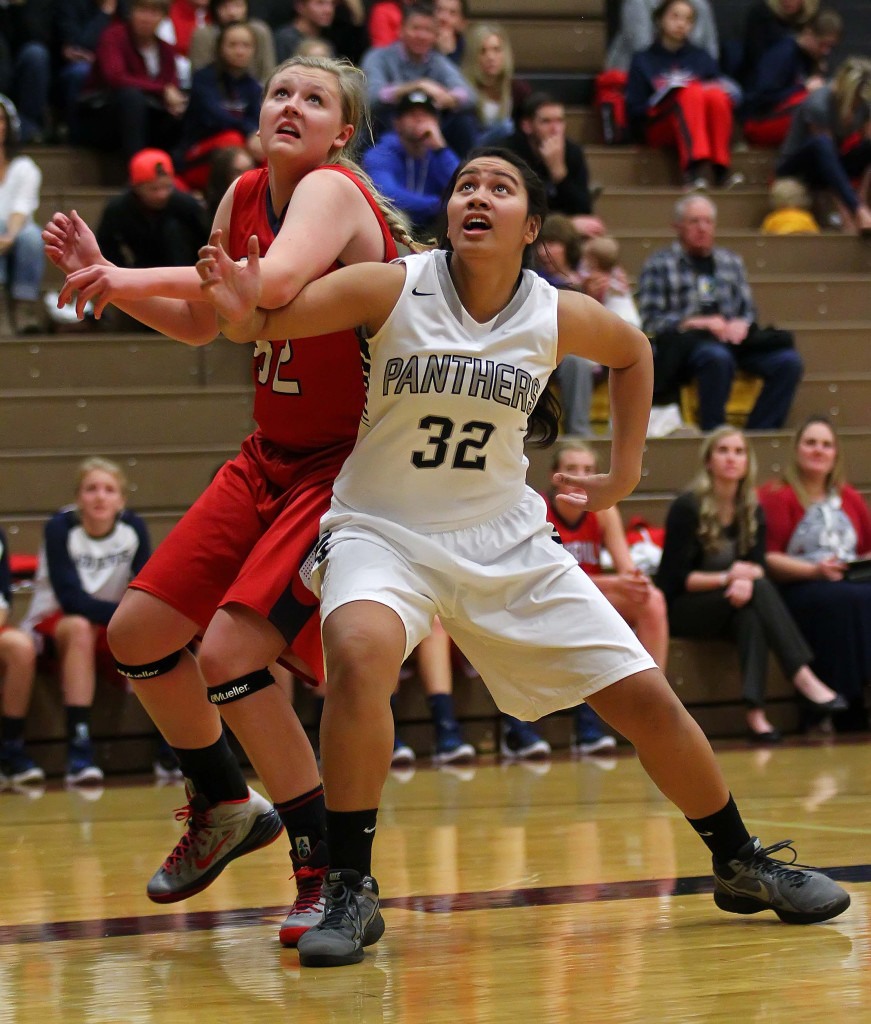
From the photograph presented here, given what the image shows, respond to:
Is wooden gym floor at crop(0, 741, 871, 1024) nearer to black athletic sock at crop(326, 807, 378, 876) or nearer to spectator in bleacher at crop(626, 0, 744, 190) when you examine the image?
black athletic sock at crop(326, 807, 378, 876)

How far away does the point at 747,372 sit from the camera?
312 inches

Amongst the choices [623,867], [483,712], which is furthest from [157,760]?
[623,867]

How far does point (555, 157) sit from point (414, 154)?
0.87m

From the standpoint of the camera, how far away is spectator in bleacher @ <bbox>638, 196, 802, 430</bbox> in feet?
25.0

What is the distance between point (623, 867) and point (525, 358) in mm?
1360

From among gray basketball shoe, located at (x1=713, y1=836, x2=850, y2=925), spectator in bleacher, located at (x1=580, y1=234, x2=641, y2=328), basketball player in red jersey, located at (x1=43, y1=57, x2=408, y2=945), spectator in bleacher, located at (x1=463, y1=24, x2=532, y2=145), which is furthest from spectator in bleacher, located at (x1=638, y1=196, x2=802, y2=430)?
gray basketball shoe, located at (x1=713, y1=836, x2=850, y2=925)

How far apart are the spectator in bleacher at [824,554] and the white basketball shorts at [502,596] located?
3980 mm

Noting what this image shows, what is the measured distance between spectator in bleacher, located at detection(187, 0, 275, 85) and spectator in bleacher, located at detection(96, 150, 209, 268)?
4.34 feet

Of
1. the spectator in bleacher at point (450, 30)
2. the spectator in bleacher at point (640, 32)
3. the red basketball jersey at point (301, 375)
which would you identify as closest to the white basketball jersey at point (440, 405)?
the red basketball jersey at point (301, 375)

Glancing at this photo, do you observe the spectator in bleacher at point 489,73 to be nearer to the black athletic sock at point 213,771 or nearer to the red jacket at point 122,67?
the red jacket at point 122,67

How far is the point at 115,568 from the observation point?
6.03 m

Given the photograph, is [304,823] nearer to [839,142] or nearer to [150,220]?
[150,220]

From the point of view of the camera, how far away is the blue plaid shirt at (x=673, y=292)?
7.77m

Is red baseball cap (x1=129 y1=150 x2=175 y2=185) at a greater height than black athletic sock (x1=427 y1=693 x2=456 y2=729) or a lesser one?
greater
